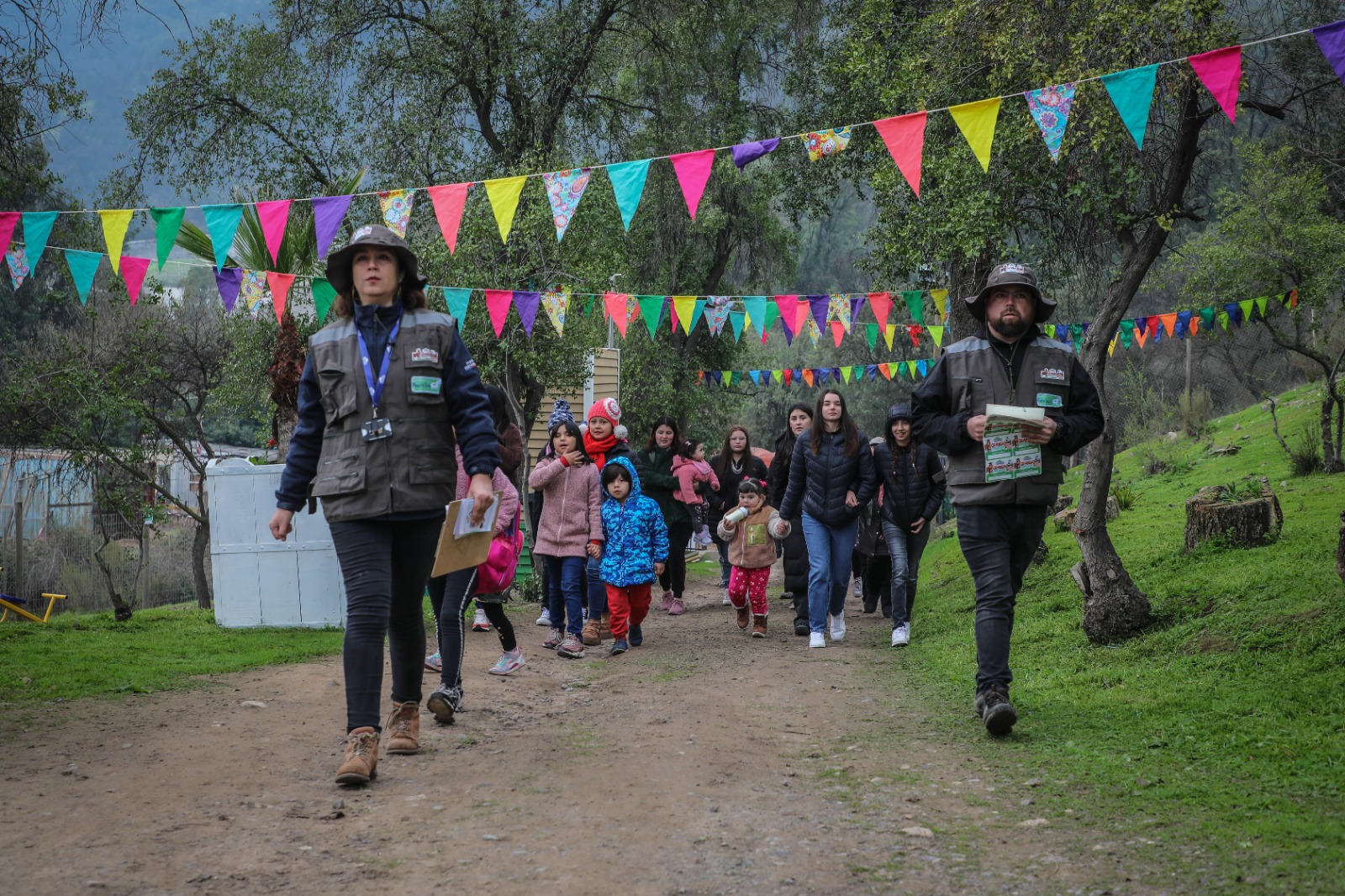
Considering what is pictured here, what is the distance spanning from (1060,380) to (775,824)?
273 centimetres

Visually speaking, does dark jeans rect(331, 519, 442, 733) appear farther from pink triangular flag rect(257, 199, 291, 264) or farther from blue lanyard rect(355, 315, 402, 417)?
pink triangular flag rect(257, 199, 291, 264)

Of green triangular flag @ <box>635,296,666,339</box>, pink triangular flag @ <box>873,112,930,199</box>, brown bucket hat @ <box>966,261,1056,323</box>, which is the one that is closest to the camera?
brown bucket hat @ <box>966,261,1056,323</box>

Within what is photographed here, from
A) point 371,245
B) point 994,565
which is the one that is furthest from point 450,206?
point 994,565

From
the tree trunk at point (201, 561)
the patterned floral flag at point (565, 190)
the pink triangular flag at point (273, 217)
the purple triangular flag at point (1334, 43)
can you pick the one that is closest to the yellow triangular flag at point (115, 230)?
the pink triangular flag at point (273, 217)

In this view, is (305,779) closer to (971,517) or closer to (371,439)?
(371,439)

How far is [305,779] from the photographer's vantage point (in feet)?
15.6

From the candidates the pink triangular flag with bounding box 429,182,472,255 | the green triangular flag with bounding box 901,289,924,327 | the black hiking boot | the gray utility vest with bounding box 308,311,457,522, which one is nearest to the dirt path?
the black hiking boot

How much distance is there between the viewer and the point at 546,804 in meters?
4.25

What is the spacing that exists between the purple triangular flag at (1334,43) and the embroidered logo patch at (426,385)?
5.11 meters

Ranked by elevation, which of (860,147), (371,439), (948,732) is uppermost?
(860,147)

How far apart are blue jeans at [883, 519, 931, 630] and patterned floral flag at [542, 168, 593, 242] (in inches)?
155

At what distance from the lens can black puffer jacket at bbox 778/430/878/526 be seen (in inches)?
372

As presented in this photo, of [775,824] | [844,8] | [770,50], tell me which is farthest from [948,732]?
[770,50]

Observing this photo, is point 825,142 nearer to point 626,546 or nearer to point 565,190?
point 565,190
